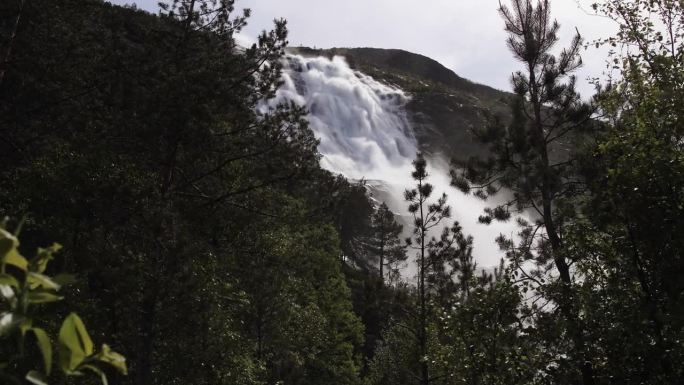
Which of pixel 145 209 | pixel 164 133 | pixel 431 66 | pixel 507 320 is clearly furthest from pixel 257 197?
pixel 431 66

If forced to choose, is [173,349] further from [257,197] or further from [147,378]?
[257,197]

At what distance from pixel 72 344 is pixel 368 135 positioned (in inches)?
4163

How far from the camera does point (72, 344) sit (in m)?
0.92

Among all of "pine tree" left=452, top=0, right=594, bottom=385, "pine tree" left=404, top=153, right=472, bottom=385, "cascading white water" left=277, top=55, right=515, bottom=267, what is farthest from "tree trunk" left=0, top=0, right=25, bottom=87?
"cascading white water" left=277, top=55, right=515, bottom=267

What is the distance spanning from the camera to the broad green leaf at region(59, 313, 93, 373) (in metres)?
0.92

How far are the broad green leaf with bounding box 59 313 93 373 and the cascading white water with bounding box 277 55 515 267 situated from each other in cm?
8738

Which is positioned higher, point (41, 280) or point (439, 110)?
point (439, 110)

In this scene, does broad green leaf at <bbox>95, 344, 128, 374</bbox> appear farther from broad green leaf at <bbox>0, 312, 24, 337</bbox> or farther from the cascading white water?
the cascading white water

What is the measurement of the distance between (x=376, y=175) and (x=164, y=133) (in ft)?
279

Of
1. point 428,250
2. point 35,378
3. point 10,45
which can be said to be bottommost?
point 35,378

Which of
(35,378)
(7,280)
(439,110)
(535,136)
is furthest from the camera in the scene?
(439,110)

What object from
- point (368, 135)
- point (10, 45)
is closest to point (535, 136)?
point (10, 45)

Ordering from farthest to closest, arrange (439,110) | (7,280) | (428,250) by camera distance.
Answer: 1. (439,110)
2. (428,250)
3. (7,280)

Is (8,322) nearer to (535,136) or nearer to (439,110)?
(535,136)
